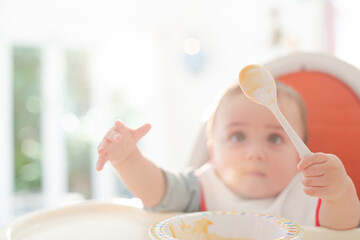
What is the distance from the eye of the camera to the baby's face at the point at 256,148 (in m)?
0.61

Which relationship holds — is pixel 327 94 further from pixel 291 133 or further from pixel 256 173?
pixel 291 133

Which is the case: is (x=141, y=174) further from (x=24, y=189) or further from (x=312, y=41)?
(x=24, y=189)

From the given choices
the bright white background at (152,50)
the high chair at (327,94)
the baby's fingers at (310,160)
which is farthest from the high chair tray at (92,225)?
the bright white background at (152,50)

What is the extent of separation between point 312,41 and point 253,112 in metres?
2.03

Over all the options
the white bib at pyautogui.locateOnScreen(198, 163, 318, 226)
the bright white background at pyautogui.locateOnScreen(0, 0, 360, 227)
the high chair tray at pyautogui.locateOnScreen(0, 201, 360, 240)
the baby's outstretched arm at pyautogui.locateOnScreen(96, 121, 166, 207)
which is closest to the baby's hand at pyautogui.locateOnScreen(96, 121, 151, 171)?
the baby's outstretched arm at pyautogui.locateOnScreen(96, 121, 166, 207)

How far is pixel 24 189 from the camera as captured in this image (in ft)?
11.0

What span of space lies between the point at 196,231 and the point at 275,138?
0.23m

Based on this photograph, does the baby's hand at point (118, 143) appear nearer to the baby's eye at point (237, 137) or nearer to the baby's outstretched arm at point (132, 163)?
the baby's outstretched arm at point (132, 163)

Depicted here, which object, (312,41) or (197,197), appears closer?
(197,197)

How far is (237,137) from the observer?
25.8 inches

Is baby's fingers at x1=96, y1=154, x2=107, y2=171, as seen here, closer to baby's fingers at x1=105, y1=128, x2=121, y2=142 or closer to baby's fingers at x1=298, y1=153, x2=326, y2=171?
baby's fingers at x1=105, y1=128, x2=121, y2=142

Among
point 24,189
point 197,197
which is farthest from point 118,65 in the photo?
point 197,197

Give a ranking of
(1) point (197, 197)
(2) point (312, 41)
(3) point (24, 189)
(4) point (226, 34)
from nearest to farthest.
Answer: (1) point (197, 197) → (2) point (312, 41) → (4) point (226, 34) → (3) point (24, 189)

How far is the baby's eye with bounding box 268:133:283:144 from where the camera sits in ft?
2.01
